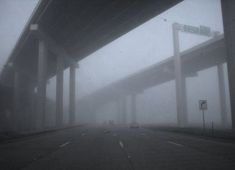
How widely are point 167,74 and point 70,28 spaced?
4240cm

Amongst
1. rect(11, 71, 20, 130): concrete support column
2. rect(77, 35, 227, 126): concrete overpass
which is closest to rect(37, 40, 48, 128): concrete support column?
rect(77, 35, 227, 126): concrete overpass

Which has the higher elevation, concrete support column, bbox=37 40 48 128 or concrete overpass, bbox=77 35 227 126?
concrete overpass, bbox=77 35 227 126

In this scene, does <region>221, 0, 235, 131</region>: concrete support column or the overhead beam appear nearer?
<region>221, 0, 235, 131</region>: concrete support column

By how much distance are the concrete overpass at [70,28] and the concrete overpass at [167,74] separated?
673 inches

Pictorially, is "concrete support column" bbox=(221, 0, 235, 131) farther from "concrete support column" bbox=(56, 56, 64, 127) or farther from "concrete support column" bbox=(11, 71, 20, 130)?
"concrete support column" bbox=(11, 71, 20, 130)

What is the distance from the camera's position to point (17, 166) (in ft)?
27.9

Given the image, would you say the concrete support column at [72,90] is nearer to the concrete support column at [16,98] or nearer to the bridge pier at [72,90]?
the bridge pier at [72,90]

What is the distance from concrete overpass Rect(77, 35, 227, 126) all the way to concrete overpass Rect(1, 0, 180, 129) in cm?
1710

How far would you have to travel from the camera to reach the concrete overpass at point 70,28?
A: 40406 mm

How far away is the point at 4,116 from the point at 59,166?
235 feet

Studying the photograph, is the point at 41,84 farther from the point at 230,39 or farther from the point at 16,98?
the point at 230,39

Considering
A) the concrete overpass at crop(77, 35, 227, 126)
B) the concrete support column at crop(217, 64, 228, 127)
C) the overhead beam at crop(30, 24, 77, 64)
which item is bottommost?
the concrete support column at crop(217, 64, 228, 127)

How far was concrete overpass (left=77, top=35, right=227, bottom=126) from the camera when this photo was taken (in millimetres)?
56278

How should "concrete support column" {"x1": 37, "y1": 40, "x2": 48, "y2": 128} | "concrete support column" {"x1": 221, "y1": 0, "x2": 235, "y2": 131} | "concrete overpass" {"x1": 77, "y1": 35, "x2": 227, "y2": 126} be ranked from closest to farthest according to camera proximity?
1. "concrete support column" {"x1": 221, "y1": 0, "x2": 235, "y2": 131}
2. "concrete support column" {"x1": 37, "y1": 40, "x2": 48, "y2": 128}
3. "concrete overpass" {"x1": 77, "y1": 35, "x2": 227, "y2": 126}
